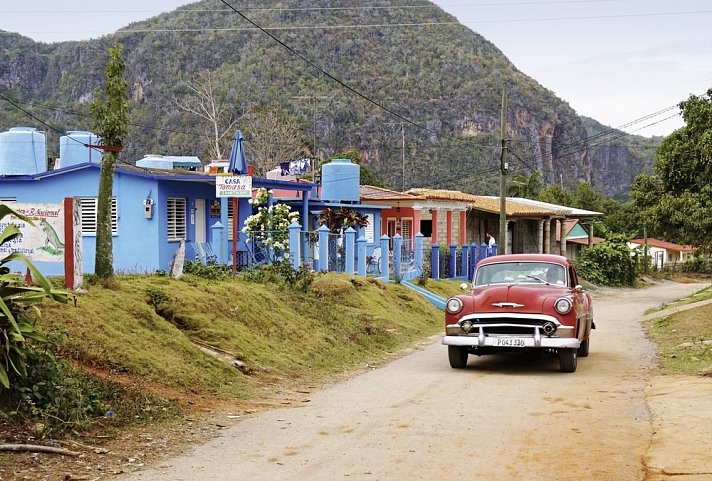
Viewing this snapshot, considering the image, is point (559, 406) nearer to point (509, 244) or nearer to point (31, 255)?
point (31, 255)

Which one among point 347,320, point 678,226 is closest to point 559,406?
point 347,320

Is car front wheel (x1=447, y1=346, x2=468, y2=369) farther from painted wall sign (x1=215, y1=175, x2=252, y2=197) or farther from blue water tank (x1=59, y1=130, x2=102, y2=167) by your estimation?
blue water tank (x1=59, y1=130, x2=102, y2=167)

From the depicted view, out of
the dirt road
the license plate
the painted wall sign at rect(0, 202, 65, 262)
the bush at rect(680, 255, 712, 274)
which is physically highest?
the painted wall sign at rect(0, 202, 65, 262)

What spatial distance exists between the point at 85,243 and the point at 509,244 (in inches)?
1310

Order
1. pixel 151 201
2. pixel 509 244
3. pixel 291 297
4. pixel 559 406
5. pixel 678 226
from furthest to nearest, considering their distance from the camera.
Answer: pixel 509 244 → pixel 678 226 → pixel 151 201 → pixel 291 297 → pixel 559 406

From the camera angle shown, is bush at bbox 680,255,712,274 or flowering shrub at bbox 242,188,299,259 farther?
bush at bbox 680,255,712,274

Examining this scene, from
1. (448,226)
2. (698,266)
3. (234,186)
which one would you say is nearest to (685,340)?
(234,186)

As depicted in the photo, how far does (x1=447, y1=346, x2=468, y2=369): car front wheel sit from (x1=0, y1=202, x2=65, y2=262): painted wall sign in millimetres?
6155

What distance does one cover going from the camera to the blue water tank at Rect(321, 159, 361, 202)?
118ft

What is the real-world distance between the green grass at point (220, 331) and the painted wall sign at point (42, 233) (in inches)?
29.8

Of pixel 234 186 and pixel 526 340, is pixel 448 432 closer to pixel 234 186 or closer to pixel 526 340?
pixel 526 340

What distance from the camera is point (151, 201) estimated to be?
25844 mm

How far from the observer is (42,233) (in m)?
11.9

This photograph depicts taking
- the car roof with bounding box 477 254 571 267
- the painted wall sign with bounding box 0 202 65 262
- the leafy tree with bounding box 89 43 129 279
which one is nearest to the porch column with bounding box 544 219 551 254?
the car roof with bounding box 477 254 571 267
